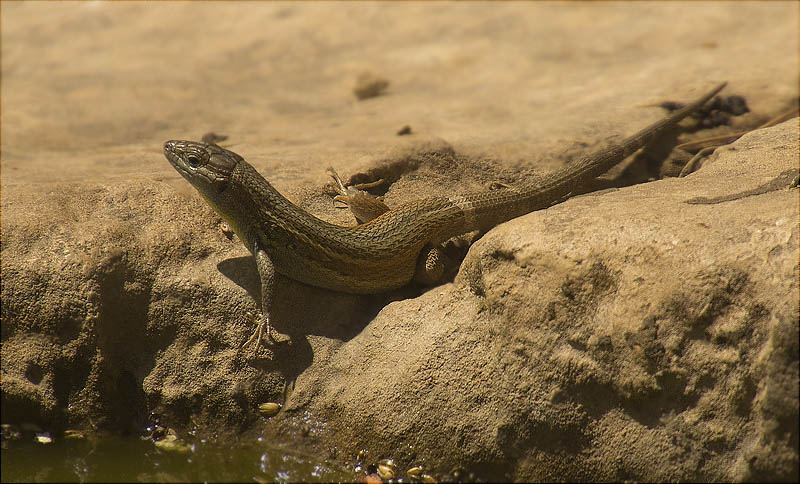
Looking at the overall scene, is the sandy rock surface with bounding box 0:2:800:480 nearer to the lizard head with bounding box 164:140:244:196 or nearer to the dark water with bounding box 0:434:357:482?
the dark water with bounding box 0:434:357:482

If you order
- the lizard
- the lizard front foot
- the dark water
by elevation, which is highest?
the lizard

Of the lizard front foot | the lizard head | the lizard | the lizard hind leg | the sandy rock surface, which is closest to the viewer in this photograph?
the sandy rock surface

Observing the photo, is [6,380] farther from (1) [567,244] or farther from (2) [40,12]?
(2) [40,12]

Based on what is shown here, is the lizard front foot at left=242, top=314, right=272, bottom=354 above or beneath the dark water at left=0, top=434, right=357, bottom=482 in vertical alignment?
above

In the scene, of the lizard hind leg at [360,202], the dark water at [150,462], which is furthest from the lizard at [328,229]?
the dark water at [150,462]

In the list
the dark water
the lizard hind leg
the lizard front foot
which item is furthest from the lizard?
the dark water

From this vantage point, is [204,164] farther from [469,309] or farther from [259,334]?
[469,309]
